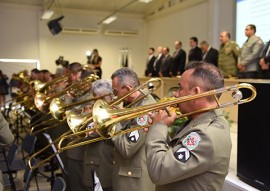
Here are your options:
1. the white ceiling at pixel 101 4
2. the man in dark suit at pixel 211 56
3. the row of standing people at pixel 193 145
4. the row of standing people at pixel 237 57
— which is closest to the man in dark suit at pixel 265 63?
the row of standing people at pixel 237 57

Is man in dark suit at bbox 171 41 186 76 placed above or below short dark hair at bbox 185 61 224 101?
above

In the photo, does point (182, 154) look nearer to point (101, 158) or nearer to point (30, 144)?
point (101, 158)

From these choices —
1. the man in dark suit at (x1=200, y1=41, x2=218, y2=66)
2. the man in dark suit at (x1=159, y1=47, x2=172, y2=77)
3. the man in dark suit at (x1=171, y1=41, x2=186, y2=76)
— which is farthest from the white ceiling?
the man in dark suit at (x1=200, y1=41, x2=218, y2=66)

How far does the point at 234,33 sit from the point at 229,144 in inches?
353

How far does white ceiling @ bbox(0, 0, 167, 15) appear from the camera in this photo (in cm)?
1341

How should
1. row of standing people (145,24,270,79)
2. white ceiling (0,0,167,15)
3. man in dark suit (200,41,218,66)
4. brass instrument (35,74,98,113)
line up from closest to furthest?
brass instrument (35,74,98,113) < row of standing people (145,24,270,79) < man in dark suit (200,41,218,66) < white ceiling (0,0,167,15)

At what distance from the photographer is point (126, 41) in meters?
15.6

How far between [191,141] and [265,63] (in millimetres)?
5429

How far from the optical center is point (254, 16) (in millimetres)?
8273

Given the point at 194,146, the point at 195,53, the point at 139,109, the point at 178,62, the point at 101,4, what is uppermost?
the point at 101,4

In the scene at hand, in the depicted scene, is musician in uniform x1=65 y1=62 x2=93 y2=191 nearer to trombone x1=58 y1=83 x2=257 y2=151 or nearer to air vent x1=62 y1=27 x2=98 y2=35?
trombone x1=58 y1=83 x2=257 y2=151

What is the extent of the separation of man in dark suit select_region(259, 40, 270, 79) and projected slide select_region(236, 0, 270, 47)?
1415mm

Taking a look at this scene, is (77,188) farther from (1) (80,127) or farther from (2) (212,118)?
(2) (212,118)

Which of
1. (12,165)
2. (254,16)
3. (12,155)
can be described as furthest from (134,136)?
(254,16)
